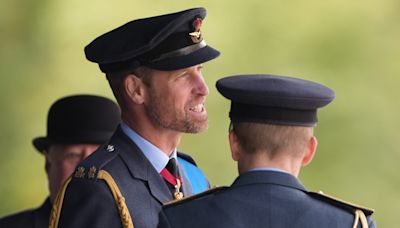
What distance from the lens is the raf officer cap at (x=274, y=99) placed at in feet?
12.2

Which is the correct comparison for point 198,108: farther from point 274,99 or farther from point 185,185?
point 274,99

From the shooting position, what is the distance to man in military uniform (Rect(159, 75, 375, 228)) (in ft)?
11.9

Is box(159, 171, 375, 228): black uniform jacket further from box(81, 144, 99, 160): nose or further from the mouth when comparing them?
box(81, 144, 99, 160): nose

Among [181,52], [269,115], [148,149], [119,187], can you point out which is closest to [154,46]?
[181,52]

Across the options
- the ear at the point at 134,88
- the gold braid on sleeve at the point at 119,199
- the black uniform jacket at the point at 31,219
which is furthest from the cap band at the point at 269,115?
the black uniform jacket at the point at 31,219

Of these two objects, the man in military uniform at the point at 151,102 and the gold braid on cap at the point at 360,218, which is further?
the man in military uniform at the point at 151,102

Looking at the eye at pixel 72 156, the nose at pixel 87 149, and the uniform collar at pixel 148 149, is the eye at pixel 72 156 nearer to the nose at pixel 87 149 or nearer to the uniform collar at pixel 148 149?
the nose at pixel 87 149

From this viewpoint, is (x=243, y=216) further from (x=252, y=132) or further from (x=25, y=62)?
(x=25, y=62)

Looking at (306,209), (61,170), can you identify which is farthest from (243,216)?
(61,170)

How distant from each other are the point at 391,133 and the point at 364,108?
0.82 ft

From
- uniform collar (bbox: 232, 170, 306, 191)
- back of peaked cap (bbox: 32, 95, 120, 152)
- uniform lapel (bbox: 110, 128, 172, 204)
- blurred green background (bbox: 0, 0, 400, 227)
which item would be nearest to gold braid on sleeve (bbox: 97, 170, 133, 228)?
uniform lapel (bbox: 110, 128, 172, 204)

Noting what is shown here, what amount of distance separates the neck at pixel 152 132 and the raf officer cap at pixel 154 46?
191 millimetres

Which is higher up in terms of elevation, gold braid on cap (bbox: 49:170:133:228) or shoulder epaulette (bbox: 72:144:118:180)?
shoulder epaulette (bbox: 72:144:118:180)

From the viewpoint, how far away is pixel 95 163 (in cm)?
428
